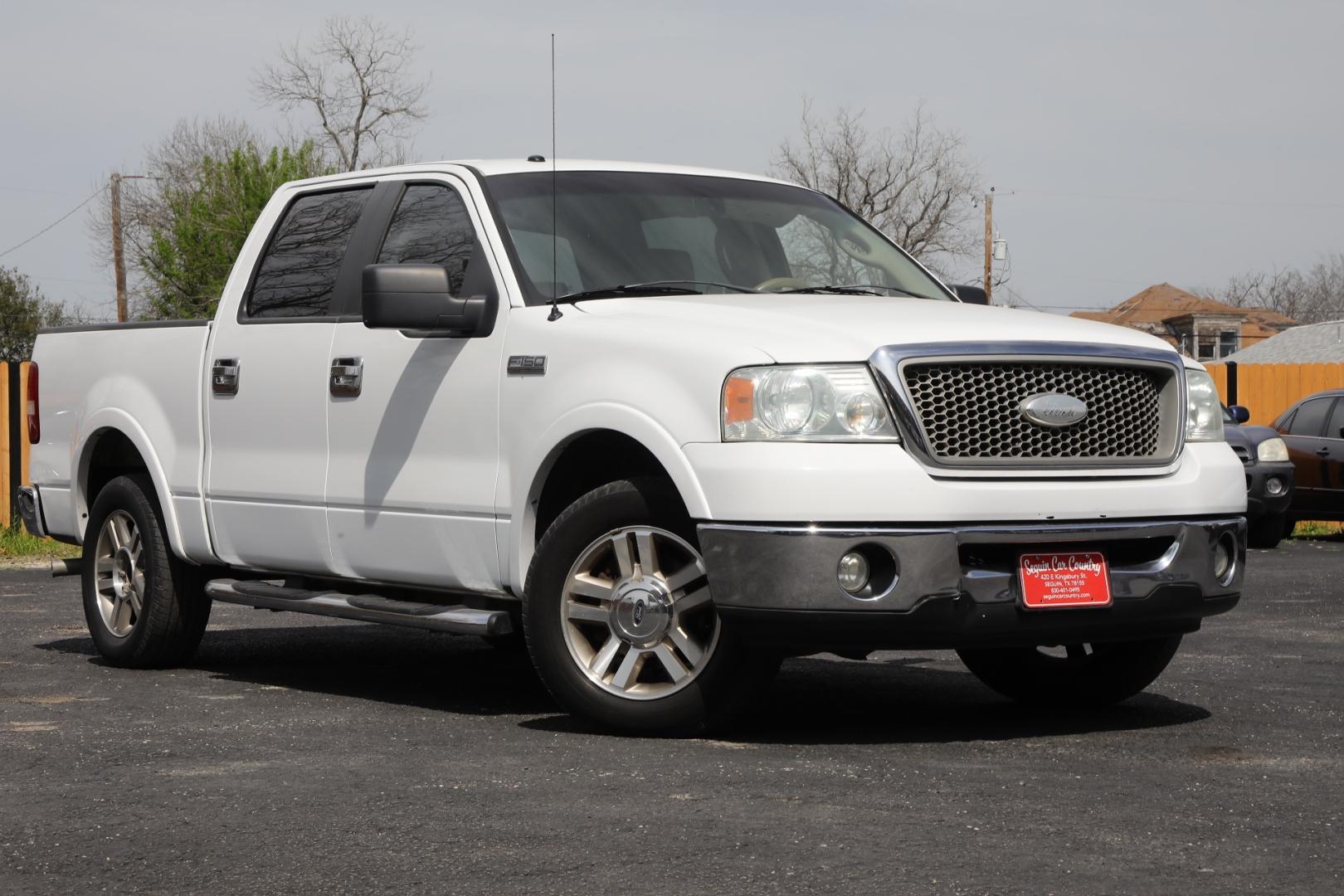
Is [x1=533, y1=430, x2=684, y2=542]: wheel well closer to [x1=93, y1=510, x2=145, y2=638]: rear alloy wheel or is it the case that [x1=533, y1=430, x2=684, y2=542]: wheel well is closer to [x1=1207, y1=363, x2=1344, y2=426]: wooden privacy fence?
[x1=93, y1=510, x2=145, y2=638]: rear alloy wheel

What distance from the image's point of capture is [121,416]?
8.80m

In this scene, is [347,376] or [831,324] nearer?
[831,324]

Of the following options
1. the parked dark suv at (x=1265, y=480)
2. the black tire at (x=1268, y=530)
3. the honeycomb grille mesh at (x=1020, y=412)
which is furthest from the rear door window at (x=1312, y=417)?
the honeycomb grille mesh at (x=1020, y=412)

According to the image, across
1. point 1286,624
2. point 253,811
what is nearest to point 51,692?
point 253,811

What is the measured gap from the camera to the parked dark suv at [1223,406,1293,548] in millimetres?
18359

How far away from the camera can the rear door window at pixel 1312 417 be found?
62.8ft

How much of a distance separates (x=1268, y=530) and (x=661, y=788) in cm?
1431

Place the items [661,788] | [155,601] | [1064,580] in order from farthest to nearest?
[155,601] < [1064,580] < [661,788]

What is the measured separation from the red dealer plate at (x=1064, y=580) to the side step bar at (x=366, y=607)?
1768 mm

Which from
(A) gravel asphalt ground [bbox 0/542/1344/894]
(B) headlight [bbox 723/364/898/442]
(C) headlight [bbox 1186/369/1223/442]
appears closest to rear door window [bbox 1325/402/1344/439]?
(A) gravel asphalt ground [bbox 0/542/1344/894]

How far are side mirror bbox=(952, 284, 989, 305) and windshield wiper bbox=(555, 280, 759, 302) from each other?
1378 millimetres

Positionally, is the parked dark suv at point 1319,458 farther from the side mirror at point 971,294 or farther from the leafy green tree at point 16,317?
the leafy green tree at point 16,317

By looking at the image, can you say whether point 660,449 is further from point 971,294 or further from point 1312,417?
point 1312,417

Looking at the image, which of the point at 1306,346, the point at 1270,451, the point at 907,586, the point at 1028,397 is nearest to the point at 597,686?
the point at 907,586
